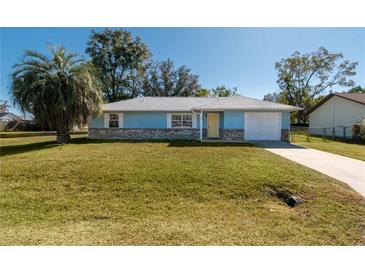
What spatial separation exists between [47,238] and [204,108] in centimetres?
1256

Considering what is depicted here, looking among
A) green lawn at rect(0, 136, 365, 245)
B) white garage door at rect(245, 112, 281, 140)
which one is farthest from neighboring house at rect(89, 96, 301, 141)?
green lawn at rect(0, 136, 365, 245)

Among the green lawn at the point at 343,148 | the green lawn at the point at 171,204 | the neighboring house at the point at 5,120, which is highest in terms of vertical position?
the neighboring house at the point at 5,120

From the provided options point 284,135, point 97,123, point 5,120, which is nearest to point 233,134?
point 284,135

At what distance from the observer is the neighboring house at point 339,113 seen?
2086cm

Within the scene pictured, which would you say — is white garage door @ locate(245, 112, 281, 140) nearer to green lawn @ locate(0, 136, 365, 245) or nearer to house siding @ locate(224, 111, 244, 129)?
house siding @ locate(224, 111, 244, 129)

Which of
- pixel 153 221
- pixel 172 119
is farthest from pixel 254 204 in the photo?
pixel 172 119

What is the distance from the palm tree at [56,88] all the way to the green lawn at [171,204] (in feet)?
17.5

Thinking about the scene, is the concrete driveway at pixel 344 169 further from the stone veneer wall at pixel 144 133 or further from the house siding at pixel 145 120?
the house siding at pixel 145 120

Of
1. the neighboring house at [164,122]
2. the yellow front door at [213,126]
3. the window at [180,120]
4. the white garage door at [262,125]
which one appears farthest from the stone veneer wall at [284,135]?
the window at [180,120]

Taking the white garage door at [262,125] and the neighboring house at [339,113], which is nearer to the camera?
the white garage door at [262,125]

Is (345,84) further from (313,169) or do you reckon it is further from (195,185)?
(195,185)

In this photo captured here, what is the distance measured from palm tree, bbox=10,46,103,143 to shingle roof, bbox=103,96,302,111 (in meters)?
A: 3.66

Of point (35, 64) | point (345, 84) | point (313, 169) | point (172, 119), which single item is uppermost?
point (345, 84)

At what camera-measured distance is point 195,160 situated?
8727mm
